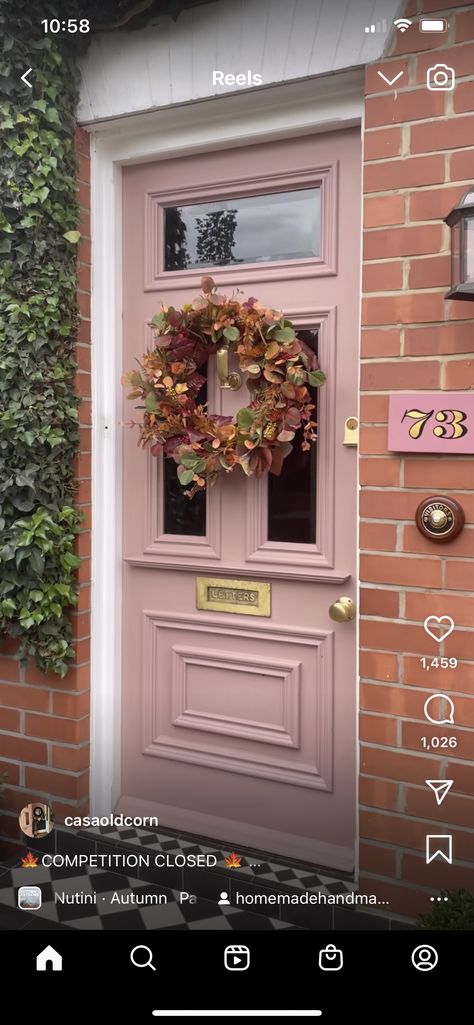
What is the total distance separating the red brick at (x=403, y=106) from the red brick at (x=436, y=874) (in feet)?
4.74

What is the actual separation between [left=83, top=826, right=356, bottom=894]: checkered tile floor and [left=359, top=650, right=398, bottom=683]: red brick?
502 mm

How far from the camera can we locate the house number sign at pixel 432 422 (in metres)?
1.42

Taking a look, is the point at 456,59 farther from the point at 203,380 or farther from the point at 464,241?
the point at 203,380

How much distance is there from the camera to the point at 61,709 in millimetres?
1928

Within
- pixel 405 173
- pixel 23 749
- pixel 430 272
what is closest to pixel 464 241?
pixel 430 272

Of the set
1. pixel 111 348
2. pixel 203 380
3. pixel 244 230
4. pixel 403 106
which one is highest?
pixel 403 106

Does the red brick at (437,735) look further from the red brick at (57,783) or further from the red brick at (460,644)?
the red brick at (57,783)

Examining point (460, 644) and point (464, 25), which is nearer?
point (464, 25)

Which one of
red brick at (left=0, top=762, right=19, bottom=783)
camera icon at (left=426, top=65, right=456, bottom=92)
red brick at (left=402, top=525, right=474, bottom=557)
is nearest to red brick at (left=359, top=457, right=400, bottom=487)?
red brick at (left=402, top=525, right=474, bottom=557)

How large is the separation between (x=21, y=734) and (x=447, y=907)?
1213 mm

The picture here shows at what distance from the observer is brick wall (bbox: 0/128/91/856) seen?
1.89 m
